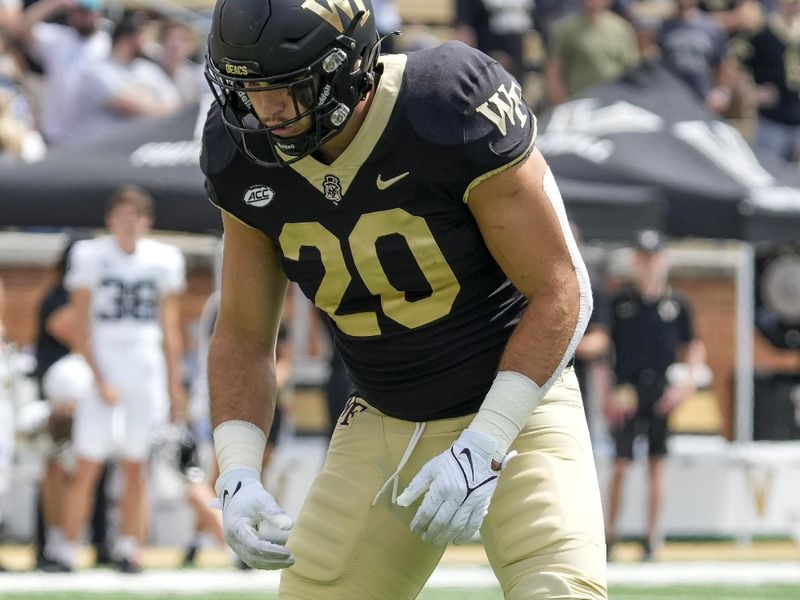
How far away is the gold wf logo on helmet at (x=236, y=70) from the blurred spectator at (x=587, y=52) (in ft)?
29.1

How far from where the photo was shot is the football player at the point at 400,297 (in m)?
3.15

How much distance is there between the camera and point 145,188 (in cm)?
877

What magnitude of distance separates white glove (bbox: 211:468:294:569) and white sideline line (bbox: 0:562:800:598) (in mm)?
4143

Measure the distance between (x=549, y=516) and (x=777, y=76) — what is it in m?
10.6

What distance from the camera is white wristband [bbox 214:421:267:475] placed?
11.2ft

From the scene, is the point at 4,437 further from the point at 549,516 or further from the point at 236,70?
the point at 549,516

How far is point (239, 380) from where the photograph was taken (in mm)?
3514

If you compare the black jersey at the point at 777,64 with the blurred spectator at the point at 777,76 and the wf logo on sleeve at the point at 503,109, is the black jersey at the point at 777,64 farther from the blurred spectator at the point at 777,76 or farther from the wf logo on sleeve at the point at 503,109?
the wf logo on sleeve at the point at 503,109

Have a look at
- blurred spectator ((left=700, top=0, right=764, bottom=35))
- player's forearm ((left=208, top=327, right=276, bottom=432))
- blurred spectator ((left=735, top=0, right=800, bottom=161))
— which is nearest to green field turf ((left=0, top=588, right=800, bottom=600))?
player's forearm ((left=208, top=327, right=276, bottom=432))

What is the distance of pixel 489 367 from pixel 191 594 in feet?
13.9

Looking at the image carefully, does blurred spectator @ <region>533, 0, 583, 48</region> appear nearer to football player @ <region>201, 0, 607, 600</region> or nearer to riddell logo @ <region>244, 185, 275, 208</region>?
football player @ <region>201, 0, 607, 600</region>

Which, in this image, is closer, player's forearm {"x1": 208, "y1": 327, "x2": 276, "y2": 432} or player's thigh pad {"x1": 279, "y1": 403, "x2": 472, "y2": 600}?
player's thigh pad {"x1": 279, "y1": 403, "x2": 472, "y2": 600}

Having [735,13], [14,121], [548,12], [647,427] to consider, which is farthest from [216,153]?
[735,13]

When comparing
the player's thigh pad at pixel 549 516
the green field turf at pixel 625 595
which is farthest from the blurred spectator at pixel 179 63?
the player's thigh pad at pixel 549 516
